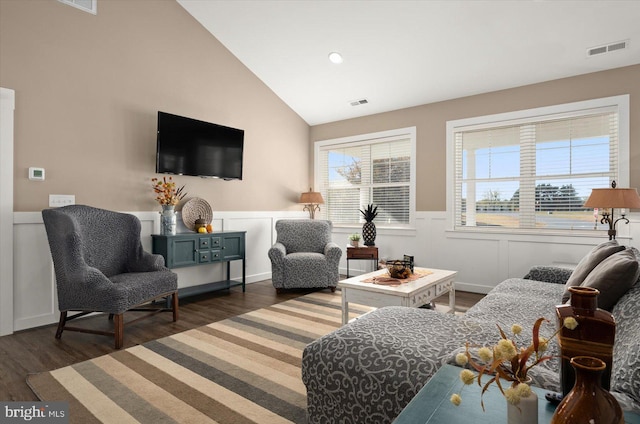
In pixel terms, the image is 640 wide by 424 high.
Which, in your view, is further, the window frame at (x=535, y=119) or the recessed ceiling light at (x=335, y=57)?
the recessed ceiling light at (x=335, y=57)

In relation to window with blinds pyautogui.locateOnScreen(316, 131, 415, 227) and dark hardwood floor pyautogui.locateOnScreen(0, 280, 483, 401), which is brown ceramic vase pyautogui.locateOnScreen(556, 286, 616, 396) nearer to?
dark hardwood floor pyautogui.locateOnScreen(0, 280, 483, 401)

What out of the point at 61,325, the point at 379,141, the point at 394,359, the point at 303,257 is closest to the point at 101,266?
the point at 61,325

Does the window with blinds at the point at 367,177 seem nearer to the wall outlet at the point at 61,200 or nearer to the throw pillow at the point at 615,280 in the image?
the throw pillow at the point at 615,280

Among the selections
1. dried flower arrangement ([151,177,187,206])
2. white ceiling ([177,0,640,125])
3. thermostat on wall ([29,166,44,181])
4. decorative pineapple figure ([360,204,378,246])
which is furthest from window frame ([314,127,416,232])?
thermostat on wall ([29,166,44,181])

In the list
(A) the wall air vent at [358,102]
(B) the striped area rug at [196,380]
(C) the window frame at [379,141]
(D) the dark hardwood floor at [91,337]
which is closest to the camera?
(B) the striped area rug at [196,380]

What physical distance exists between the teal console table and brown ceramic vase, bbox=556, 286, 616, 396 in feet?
11.7

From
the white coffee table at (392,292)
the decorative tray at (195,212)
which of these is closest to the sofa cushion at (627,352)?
the white coffee table at (392,292)

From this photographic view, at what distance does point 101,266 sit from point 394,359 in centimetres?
281

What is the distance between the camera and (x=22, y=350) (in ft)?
8.61

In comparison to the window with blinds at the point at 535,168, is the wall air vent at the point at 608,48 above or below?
above

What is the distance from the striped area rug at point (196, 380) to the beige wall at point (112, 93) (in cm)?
171

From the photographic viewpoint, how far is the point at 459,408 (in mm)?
842

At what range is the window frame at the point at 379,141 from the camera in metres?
5.01

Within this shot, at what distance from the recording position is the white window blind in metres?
3.87
